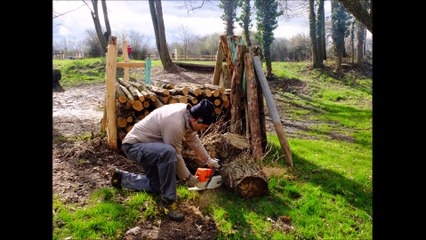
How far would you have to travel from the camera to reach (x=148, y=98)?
7.00 m

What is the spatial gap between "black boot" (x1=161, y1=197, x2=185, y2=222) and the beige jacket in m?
0.38

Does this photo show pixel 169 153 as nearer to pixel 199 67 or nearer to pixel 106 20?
pixel 199 67

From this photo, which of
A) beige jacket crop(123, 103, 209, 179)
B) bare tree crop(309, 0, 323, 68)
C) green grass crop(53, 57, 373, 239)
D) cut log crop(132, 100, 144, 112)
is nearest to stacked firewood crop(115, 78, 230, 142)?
cut log crop(132, 100, 144, 112)

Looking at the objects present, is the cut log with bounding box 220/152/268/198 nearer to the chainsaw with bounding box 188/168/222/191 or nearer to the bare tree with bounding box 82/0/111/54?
the chainsaw with bounding box 188/168/222/191

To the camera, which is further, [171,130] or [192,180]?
[192,180]

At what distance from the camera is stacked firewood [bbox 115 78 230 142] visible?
687cm

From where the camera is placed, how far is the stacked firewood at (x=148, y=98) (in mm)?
6867

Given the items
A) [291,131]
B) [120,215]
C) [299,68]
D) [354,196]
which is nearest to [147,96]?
[120,215]

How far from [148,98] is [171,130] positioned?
2.55 m

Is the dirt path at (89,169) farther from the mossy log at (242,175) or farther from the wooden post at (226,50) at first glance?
the wooden post at (226,50)

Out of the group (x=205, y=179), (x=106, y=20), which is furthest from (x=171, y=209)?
(x=106, y=20)

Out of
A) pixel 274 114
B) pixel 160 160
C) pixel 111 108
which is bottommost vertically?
pixel 160 160

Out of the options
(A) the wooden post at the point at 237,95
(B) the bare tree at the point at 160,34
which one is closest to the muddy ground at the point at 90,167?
(A) the wooden post at the point at 237,95

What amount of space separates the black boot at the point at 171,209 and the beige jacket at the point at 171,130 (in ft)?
1.26
